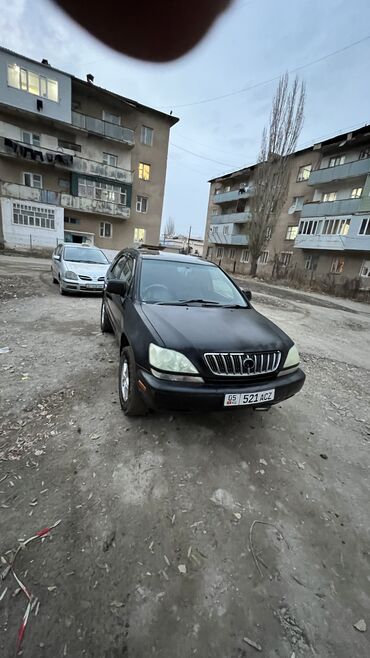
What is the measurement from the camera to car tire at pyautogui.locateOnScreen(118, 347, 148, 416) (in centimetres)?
266

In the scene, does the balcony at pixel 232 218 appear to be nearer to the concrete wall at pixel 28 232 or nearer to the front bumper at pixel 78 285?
the concrete wall at pixel 28 232

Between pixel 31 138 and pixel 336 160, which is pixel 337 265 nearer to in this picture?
pixel 336 160

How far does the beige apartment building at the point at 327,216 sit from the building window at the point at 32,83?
19.0 m

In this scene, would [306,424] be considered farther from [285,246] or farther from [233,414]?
[285,246]

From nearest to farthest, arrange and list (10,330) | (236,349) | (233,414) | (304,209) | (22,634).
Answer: (22,634) → (236,349) → (233,414) → (10,330) → (304,209)

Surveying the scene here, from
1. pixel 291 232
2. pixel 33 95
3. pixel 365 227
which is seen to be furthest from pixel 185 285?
pixel 291 232

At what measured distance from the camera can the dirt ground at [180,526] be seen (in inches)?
55.2

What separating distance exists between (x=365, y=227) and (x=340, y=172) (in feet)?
17.5

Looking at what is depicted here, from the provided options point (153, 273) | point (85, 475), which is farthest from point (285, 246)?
point (85, 475)

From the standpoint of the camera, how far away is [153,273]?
3572 mm

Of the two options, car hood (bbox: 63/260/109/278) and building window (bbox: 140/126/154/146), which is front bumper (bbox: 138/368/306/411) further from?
Result: building window (bbox: 140/126/154/146)

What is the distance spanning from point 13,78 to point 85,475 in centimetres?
2939

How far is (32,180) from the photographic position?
907 inches

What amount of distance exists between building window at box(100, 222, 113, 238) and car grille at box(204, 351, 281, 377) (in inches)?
1039
